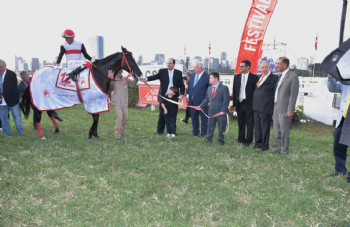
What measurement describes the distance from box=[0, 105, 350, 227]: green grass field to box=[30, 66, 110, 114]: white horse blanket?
0.93 m

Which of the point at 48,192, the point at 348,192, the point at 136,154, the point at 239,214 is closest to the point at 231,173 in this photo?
the point at 239,214

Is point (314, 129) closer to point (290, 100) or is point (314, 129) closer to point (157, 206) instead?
point (290, 100)

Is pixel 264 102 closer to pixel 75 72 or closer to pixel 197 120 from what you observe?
pixel 197 120

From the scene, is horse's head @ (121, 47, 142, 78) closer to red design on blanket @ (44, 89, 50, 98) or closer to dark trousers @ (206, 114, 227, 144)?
red design on blanket @ (44, 89, 50, 98)

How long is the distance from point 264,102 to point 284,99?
446 millimetres

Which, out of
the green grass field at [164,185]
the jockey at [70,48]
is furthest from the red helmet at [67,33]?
the green grass field at [164,185]

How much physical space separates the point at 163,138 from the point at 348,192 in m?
4.52

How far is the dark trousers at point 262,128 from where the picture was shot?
6.16 meters

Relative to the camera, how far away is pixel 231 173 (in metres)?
4.62

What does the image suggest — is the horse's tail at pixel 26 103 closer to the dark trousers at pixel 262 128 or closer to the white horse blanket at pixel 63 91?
the white horse blanket at pixel 63 91

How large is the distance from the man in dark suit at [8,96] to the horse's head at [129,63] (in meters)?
3.32

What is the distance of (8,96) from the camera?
7.28 meters

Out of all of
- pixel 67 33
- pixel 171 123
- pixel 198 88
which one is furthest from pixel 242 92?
pixel 67 33

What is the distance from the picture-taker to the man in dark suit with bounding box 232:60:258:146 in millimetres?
6568
